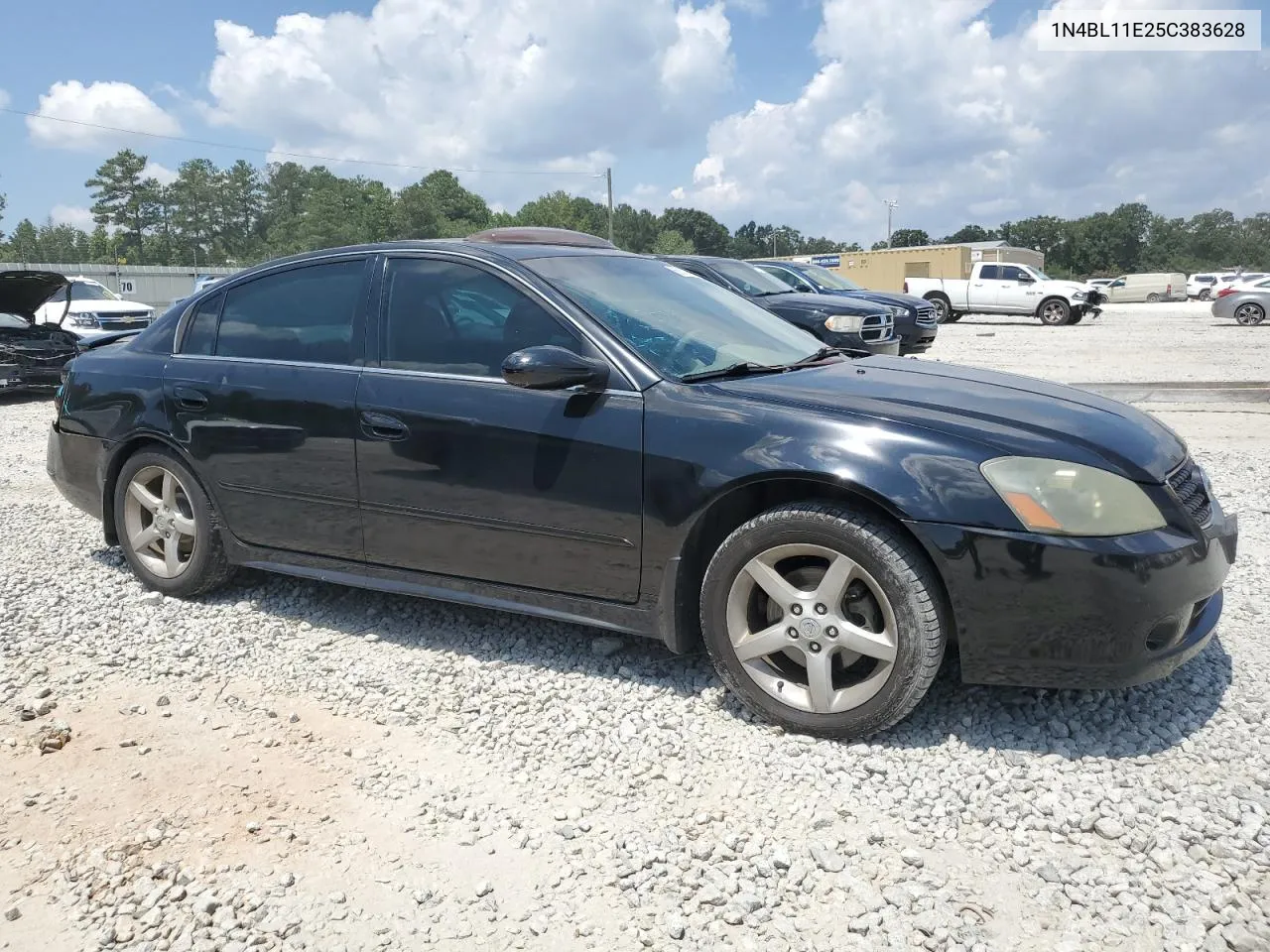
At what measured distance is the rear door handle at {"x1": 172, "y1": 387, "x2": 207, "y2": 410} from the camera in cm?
419

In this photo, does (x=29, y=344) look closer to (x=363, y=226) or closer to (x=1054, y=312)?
(x=1054, y=312)

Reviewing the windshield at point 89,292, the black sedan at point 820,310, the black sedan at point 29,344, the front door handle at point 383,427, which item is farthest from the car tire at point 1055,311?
the front door handle at point 383,427

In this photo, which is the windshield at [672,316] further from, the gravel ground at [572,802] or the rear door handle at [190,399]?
the rear door handle at [190,399]

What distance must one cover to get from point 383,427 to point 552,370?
2.78ft

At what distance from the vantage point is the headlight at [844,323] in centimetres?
1145

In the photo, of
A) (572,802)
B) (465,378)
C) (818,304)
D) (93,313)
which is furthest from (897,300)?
(93,313)

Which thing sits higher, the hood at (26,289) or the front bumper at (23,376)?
the hood at (26,289)

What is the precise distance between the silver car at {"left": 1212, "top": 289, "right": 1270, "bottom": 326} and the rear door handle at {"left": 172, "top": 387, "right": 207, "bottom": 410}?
26418 millimetres

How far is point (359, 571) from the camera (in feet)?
12.9

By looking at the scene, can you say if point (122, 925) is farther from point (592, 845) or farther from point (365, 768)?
point (592, 845)

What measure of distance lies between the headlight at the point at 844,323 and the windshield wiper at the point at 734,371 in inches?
319

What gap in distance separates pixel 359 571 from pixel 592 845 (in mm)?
1787

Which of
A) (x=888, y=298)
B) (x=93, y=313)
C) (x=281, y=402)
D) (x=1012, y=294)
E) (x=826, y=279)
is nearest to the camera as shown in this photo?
(x=281, y=402)

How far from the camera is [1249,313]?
2400 cm
